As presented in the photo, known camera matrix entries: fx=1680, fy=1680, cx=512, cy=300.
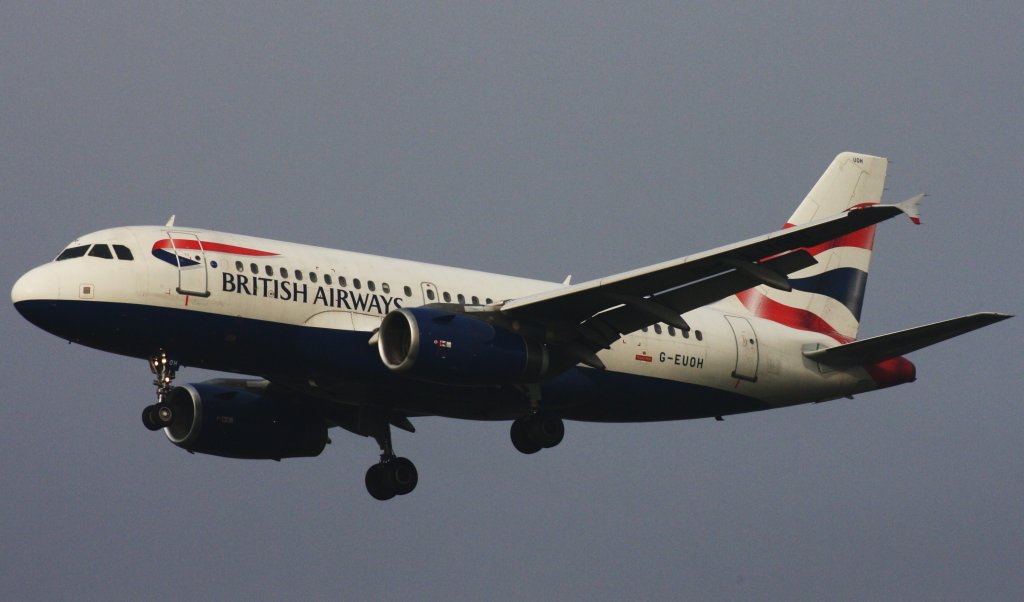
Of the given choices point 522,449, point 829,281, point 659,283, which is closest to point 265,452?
point 522,449

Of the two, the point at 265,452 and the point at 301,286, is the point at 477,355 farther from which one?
the point at 265,452

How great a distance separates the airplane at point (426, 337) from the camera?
3666 cm

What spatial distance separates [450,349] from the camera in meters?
36.9

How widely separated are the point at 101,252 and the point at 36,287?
5.30ft

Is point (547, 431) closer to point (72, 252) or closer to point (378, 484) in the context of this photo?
point (378, 484)

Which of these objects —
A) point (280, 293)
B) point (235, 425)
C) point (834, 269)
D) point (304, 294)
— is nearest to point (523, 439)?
point (304, 294)

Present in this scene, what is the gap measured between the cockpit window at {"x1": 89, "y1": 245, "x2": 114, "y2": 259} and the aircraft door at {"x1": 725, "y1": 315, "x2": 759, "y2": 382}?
16.2m

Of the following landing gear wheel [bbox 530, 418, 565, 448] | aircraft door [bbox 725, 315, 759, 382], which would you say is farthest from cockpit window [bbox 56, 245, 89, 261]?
aircraft door [bbox 725, 315, 759, 382]

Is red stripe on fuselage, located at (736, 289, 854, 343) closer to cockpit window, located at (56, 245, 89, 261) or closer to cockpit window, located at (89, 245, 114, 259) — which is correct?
cockpit window, located at (89, 245, 114, 259)

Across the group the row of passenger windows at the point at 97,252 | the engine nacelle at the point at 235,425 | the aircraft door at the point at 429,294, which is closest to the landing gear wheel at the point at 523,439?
the aircraft door at the point at 429,294

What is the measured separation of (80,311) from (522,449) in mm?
11160

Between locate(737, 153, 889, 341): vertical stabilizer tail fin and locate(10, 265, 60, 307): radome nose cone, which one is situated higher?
locate(737, 153, 889, 341): vertical stabilizer tail fin

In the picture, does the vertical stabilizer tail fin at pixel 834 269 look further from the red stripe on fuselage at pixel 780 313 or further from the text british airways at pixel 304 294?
the text british airways at pixel 304 294

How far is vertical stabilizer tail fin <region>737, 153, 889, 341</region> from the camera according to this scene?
4569 cm
